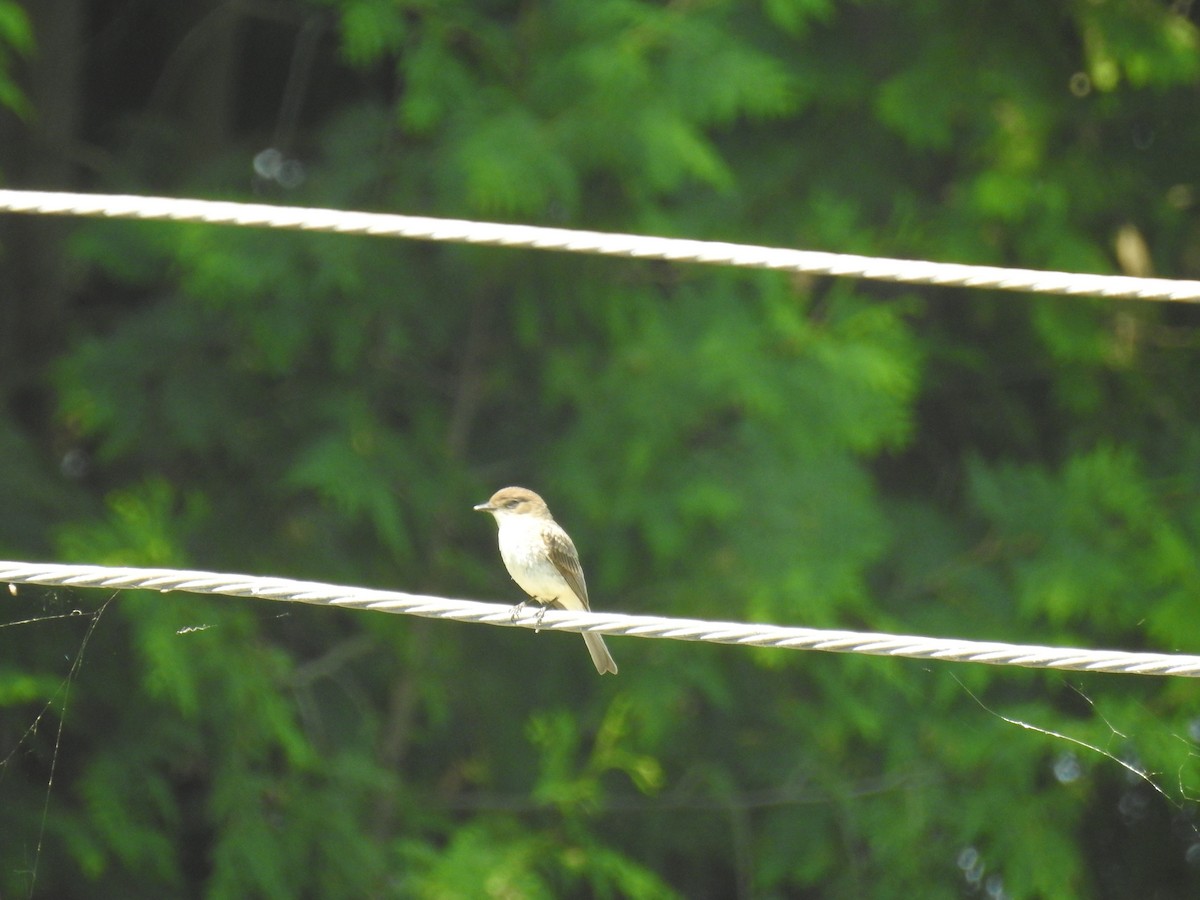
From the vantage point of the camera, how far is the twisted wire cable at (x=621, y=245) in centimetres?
370

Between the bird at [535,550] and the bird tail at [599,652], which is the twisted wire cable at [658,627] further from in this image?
the bird tail at [599,652]

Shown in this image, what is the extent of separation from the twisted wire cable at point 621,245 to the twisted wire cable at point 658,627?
89 cm

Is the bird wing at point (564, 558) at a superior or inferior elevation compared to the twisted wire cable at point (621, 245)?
inferior

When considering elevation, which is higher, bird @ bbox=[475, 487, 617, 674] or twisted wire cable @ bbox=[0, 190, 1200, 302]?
twisted wire cable @ bbox=[0, 190, 1200, 302]

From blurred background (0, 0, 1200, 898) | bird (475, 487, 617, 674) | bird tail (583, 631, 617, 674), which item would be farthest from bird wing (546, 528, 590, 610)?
blurred background (0, 0, 1200, 898)

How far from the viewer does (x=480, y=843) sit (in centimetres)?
723

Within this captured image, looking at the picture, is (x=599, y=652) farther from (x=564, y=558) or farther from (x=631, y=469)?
(x=631, y=469)

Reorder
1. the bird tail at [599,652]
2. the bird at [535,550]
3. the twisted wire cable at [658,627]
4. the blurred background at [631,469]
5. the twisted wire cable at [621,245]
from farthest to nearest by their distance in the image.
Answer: the blurred background at [631,469]
the bird tail at [599,652]
the bird at [535,550]
the twisted wire cable at [621,245]
the twisted wire cable at [658,627]

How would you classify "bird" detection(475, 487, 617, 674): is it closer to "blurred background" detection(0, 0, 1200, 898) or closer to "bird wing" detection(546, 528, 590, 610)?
"bird wing" detection(546, 528, 590, 610)

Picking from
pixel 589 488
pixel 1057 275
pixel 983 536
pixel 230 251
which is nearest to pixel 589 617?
pixel 1057 275

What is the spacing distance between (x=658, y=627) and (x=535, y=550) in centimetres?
237

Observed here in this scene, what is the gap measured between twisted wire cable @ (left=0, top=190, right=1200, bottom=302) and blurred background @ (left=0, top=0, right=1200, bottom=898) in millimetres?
3093

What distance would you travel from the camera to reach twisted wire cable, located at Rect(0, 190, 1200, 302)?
370 cm

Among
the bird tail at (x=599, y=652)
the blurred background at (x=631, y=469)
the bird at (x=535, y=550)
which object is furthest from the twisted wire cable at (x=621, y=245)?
the blurred background at (x=631, y=469)
